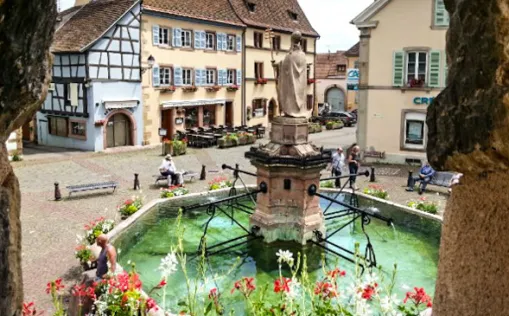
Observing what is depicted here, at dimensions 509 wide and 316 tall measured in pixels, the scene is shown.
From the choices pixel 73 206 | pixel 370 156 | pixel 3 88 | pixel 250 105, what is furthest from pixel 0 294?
pixel 250 105

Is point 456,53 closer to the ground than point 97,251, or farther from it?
farther from it

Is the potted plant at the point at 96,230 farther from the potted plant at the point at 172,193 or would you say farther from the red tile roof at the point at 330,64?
the red tile roof at the point at 330,64

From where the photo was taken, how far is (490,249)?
2.53 metres

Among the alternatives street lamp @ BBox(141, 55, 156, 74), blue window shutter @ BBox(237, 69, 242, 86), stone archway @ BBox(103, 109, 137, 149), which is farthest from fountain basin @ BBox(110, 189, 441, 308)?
blue window shutter @ BBox(237, 69, 242, 86)

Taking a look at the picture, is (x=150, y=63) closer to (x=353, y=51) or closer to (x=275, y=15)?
(x=275, y=15)

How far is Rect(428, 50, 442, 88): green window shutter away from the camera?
2241cm

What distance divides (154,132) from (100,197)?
46.1 ft

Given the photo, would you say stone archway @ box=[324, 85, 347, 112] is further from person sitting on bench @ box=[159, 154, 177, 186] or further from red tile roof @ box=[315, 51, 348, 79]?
person sitting on bench @ box=[159, 154, 177, 186]

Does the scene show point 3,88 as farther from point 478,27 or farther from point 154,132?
point 154,132

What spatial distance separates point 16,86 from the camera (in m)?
1.95

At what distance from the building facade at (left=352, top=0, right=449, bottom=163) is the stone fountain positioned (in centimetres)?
1356

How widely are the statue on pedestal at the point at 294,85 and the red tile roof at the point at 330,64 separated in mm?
47236

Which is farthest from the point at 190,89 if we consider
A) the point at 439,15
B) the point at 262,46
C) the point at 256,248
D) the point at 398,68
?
the point at 256,248

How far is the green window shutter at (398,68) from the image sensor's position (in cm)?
2320
